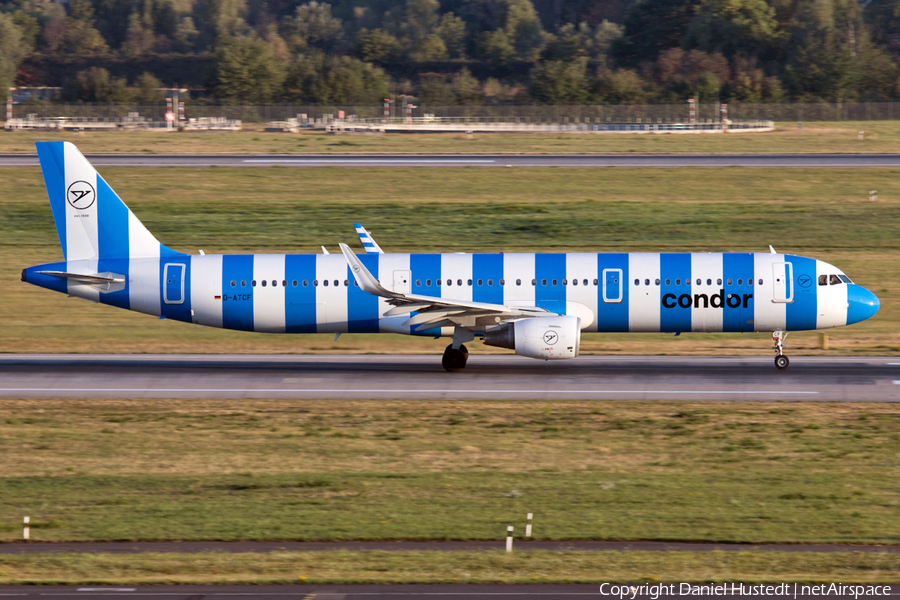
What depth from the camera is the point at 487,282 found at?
3616 centimetres

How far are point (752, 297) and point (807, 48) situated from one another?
113 meters

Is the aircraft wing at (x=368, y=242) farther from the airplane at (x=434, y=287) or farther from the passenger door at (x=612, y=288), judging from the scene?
the passenger door at (x=612, y=288)

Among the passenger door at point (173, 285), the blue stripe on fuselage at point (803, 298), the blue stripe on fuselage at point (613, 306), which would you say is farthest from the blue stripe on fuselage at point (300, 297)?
the blue stripe on fuselage at point (803, 298)

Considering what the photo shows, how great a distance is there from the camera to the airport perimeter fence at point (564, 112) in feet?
389

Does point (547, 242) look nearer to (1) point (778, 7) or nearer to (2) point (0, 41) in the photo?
(1) point (778, 7)

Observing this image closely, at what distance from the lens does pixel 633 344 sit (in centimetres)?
4291

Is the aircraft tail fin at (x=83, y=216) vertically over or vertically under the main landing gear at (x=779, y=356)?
over

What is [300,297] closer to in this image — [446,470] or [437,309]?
[437,309]

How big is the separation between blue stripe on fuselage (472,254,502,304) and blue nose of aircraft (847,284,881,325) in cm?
1146

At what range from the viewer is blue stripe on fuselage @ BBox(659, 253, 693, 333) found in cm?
3584

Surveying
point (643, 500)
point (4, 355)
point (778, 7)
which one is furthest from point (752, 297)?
point (778, 7)

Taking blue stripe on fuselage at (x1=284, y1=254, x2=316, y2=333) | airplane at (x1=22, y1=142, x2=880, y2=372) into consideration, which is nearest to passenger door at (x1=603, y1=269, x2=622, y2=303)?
airplane at (x1=22, y1=142, x2=880, y2=372)

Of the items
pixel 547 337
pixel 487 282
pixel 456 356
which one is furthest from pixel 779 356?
pixel 456 356

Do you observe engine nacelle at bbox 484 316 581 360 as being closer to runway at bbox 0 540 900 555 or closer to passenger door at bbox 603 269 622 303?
passenger door at bbox 603 269 622 303
